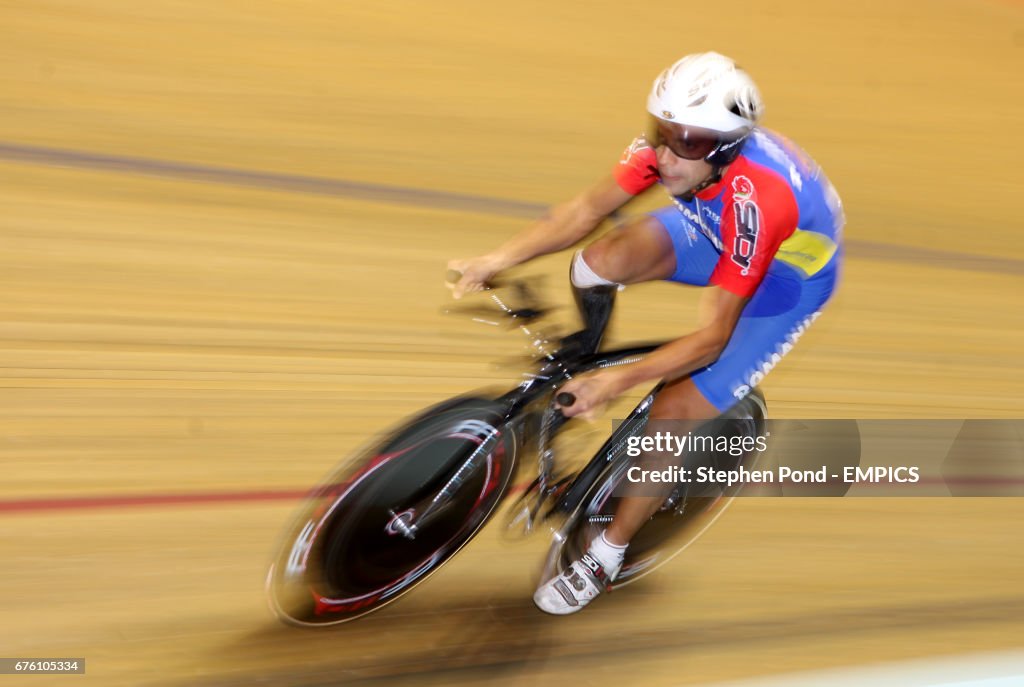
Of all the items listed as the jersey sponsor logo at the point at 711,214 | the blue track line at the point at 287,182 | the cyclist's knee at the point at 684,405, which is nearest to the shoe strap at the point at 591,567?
the cyclist's knee at the point at 684,405

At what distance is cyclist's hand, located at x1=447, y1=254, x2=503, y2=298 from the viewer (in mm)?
2074

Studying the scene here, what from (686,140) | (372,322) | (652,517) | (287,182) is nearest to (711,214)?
(686,140)

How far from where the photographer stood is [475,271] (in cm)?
208

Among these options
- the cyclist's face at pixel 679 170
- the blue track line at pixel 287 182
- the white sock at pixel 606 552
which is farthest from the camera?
the blue track line at pixel 287 182

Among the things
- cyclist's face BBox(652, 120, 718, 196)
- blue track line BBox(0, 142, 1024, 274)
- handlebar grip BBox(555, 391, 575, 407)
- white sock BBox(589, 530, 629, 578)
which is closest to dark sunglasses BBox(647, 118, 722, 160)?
cyclist's face BBox(652, 120, 718, 196)

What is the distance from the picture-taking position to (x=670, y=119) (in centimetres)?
195

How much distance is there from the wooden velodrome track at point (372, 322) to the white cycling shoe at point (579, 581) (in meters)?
0.04

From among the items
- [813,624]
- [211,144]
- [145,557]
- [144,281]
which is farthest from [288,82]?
[813,624]

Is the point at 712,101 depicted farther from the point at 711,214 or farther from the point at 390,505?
the point at 390,505

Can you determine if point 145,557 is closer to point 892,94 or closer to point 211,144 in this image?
point 211,144

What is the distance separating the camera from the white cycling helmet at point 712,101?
1939 millimetres

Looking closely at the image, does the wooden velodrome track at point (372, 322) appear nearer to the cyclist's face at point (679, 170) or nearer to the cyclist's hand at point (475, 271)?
the cyclist's hand at point (475, 271)

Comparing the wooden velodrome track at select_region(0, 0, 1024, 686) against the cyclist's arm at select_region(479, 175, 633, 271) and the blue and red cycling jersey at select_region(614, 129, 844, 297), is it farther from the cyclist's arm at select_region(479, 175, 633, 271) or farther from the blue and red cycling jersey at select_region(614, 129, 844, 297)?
the blue and red cycling jersey at select_region(614, 129, 844, 297)

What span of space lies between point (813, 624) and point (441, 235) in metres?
1.92
